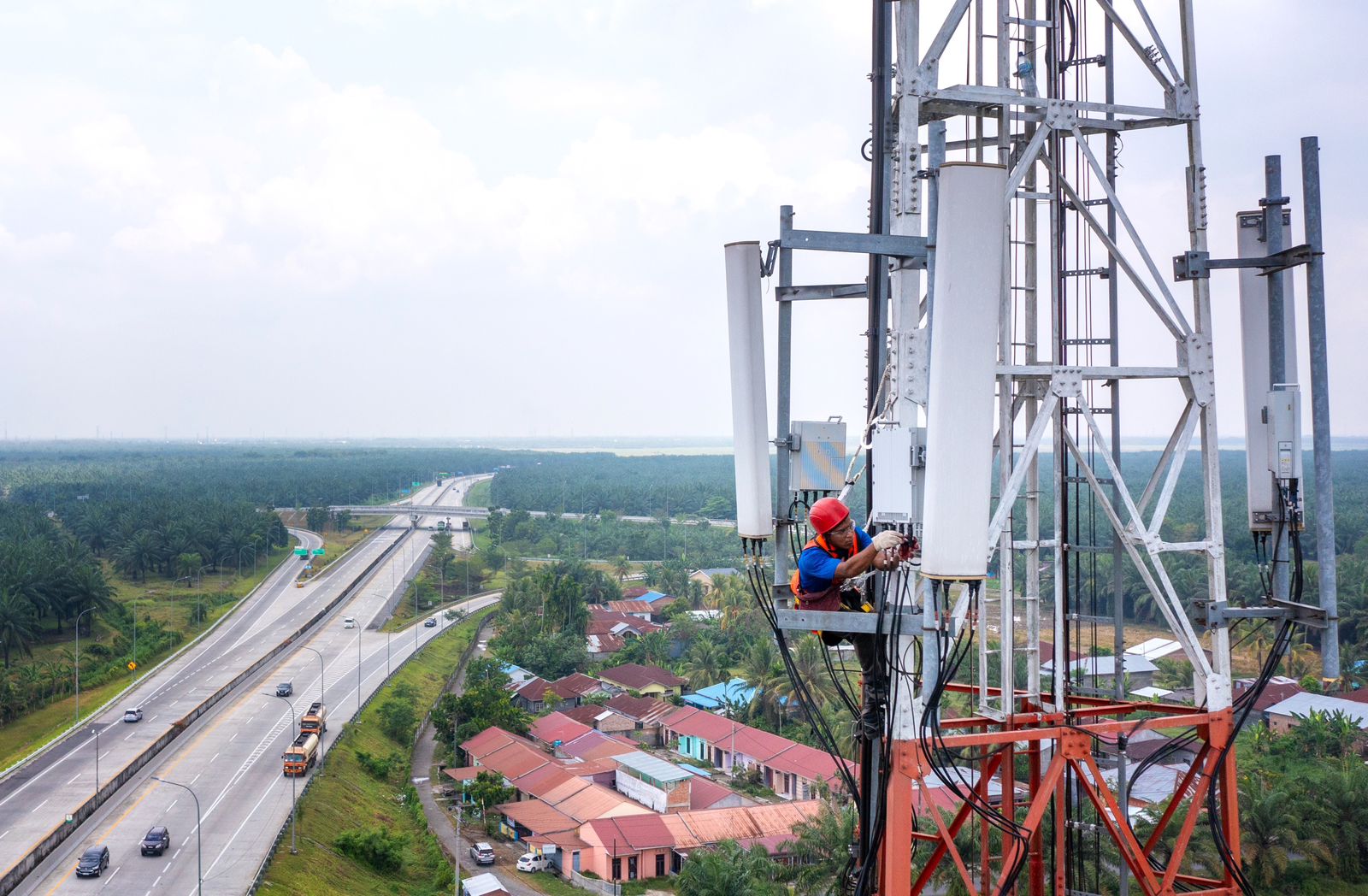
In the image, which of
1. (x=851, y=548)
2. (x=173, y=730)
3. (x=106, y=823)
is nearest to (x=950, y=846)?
(x=851, y=548)

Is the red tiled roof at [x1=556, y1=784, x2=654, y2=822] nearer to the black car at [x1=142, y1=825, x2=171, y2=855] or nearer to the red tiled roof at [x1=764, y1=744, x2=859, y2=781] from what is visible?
the red tiled roof at [x1=764, y1=744, x2=859, y2=781]

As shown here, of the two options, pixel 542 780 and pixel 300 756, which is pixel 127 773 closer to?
pixel 300 756

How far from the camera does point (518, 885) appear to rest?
1091 inches

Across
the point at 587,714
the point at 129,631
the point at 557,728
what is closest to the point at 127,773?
the point at 557,728

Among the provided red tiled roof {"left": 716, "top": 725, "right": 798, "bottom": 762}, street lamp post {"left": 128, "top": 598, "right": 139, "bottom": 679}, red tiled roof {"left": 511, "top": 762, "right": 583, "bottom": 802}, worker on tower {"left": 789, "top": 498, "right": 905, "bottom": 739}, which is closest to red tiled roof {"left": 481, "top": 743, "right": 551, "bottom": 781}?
red tiled roof {"left": 511, "top": 762, "right": 583, "bottom": 802}

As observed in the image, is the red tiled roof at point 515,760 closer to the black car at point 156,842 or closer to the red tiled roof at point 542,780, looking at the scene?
the red tiled roof at point 542,780

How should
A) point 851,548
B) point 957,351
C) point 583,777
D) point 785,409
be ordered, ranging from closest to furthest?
point 957,351 < point 851,548 < point 785,409 < point 583,777

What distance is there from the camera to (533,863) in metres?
29.0

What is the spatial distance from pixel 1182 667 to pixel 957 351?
43410 millimetres

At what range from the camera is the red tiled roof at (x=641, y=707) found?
41.9 metres

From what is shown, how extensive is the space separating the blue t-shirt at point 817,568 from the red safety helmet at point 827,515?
166mm

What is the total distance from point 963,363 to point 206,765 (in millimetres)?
31968

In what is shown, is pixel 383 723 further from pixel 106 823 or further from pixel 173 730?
pixel 106 823

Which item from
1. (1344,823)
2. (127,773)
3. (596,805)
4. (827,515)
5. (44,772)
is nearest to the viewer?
(827,515)
